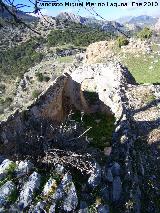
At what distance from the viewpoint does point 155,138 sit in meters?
12.8

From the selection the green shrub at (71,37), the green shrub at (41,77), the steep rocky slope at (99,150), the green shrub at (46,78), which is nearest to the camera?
the steep rocky slope at (99,150)

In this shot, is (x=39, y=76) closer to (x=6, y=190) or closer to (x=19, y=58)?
(x=19, y=58)

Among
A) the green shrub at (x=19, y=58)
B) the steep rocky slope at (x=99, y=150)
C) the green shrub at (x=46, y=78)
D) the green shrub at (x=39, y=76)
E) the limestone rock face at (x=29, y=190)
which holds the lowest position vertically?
the green shrub at (x=19, y=58)

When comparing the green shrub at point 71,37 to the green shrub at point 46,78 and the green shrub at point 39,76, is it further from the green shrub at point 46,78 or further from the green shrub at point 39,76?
the green shrub at point 46,78

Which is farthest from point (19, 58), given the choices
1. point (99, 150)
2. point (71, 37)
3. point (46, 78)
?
point (99, 150)

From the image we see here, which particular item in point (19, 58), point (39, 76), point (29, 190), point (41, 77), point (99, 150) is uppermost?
point (29, 190)

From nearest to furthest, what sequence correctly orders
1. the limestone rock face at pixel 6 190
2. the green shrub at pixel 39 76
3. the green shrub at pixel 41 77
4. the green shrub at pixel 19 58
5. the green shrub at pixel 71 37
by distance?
the limestone rock face at pixel 6 190
the green shrub at pixel 41 77
the green shrub at pixel 39 76
the green shrub at pixel 19 58
the green shrub at pixel 71 37

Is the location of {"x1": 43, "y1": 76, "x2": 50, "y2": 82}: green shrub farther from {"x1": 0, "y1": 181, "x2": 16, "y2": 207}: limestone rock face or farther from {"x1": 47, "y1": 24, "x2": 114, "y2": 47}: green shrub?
{"x1": 0, "y1": 181, "x2": 16, "y2": 207}: limestone rock face

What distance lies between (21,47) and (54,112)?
63103 mm

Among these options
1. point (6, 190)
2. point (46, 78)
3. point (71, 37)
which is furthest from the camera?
point (71, 37)

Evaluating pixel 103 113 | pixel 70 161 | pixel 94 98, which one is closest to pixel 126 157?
pixel 70 161

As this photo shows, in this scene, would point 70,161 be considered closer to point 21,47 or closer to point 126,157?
point 126,157

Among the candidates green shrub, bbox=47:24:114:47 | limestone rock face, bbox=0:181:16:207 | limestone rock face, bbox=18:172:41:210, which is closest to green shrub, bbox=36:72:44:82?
green shrub, bbox=47:24:114:47

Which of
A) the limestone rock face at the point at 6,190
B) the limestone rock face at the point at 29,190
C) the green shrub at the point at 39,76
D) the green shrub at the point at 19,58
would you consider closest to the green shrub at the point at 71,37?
the green shrub at the point at 19,58
